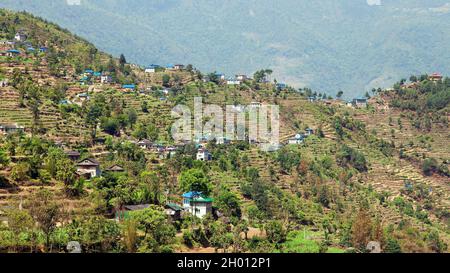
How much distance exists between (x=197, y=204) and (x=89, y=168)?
478 centimetres

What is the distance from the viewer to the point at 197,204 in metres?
28.3

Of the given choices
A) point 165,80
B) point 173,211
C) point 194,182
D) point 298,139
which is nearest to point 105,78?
point 165,80

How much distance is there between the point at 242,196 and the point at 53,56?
22.2 m

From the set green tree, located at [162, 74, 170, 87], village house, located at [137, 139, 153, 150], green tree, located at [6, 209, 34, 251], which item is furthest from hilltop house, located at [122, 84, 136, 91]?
green tree, located at [6, 209, 34, 251]

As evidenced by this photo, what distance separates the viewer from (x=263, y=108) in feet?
173

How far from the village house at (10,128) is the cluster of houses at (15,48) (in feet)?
44.3

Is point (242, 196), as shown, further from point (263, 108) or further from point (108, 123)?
point (263, 108)

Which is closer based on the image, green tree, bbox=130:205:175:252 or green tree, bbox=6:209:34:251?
green tree, bbox=6:209:34:251

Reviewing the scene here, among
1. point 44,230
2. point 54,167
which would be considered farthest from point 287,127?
point 44,230

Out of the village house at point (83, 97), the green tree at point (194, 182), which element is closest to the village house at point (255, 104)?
the village house at point (83, 97)

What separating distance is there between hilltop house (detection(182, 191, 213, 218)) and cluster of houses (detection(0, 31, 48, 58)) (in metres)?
23.8

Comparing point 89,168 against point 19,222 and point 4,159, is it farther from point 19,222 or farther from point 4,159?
point 19,222

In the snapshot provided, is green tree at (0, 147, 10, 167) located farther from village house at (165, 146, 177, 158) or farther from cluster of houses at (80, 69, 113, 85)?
cluster of houses at (80, 69, 113, 85)

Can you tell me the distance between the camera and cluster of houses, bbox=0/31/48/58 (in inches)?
1879
